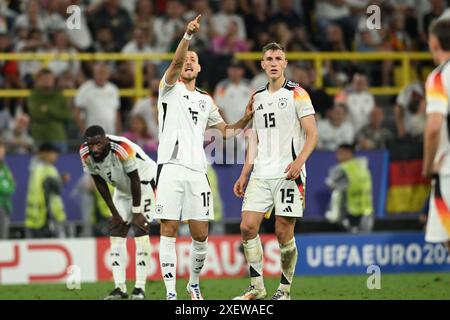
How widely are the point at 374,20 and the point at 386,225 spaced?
425cm

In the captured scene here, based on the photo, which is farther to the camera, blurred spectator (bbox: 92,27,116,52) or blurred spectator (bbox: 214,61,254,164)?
blurred spectator (bbox: 92,27,116,52)

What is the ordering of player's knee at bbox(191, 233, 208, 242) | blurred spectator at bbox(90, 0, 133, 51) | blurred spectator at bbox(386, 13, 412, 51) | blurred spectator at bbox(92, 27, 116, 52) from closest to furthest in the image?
player's knee at bbox(191, 233, 208, 242) → blurred spectator at bbox(92, 27, 116, 52) → blurred spectator at bbox(90, 0, 133, 51) → blurred spectator at bbox(386, 13, 412, 51)

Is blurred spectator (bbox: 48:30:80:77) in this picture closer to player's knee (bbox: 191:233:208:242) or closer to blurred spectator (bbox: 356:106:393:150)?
blurred spectator (bbox: 356:106:393:150)

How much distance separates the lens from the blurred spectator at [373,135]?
2158 centimetres

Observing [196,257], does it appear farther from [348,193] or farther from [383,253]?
[348,193]

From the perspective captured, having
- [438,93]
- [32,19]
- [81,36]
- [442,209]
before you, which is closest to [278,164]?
[442,209]

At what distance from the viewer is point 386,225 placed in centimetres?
2120

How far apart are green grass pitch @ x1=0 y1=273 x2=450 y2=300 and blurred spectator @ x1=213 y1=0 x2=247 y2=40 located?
6418 millimetres

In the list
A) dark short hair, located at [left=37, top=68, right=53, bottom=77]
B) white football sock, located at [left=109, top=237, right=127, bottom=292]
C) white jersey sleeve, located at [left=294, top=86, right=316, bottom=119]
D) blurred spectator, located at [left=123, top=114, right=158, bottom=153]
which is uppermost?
dark short hair, located at [left=37, top=68, right=53, bottom=77]

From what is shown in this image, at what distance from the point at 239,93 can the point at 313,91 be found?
1.42 m

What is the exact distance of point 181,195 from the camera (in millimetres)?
12383

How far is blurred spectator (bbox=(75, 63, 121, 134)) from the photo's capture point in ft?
67.6

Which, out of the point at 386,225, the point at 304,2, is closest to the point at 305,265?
the point at 386,225

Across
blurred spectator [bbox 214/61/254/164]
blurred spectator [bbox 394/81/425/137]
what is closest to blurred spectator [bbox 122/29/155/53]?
blurred spectator [bbox 214/61/254/164]
